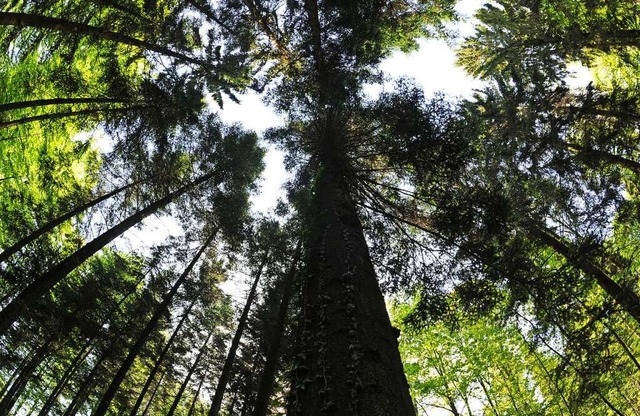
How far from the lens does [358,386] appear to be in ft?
8.60

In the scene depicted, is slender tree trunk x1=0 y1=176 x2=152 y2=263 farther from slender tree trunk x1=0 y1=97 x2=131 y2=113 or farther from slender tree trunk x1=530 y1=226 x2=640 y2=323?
slender tree trunk x1=530 y1=226 x2=640 y2=323

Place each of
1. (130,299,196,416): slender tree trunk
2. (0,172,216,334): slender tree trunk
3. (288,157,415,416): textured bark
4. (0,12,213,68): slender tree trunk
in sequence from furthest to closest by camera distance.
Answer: (130,299,196,416): slender tree trunk → (0,172,216,334): slender tree trunk → (0,12,213,68): slender tree trunk → (288,157,415,416): textured bark

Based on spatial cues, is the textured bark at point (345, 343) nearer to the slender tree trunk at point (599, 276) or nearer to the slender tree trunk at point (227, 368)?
the slender tree trunk at point (599, 276)

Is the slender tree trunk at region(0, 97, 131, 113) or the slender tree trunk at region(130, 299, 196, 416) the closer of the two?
the slender tree trunk at region(0, 97, 131, 113)

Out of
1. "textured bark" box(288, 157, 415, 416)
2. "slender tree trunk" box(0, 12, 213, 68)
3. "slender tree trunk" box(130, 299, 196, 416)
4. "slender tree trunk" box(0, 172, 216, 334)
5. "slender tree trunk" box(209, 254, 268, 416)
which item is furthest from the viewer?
"slender tree trunk" box(130, 299, 196, 416)

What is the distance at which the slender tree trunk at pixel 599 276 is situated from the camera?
17.2 feet

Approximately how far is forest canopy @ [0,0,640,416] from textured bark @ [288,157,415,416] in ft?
0.07

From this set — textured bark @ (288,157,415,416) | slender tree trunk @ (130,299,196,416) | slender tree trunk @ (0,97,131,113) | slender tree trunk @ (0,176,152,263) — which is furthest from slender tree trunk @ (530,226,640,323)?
slender tree trunk @ (130,299,196,416)

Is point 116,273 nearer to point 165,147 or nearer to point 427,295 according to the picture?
point 165,147

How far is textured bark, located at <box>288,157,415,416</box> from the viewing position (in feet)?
8.51

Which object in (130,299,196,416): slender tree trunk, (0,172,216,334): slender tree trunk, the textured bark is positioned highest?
(130,299,196,416): slender tree trunk

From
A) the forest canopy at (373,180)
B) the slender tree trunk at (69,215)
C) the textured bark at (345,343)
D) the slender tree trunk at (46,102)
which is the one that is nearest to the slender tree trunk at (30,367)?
the forest canopy at (373,180)

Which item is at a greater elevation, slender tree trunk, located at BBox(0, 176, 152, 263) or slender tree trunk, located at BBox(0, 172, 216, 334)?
slender tree trunk, located at BBox(0, 176, 152, 263)

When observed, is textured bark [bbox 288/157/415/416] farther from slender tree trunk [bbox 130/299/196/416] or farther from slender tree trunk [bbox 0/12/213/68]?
slender tree trunk [bbox 130/299/196/416]
